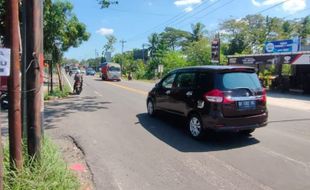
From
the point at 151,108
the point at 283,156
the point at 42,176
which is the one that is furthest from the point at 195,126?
A: the point at 42,176

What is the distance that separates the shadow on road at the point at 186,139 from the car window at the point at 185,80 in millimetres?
909

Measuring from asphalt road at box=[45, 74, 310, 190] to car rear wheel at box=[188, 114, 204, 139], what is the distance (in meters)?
0.19

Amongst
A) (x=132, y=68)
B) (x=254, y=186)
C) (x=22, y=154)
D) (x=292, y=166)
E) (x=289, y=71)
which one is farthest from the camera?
(x=132, y=68)

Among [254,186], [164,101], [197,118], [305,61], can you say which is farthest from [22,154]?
[305,61]

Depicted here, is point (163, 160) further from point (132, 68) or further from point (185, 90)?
point (132, 68)

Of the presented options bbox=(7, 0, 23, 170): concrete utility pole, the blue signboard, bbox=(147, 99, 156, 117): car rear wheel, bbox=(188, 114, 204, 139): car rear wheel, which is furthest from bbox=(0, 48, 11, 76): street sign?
the blue signboard

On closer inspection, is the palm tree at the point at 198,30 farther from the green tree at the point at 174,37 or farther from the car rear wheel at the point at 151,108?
the car rear wheel at the point at 151,108

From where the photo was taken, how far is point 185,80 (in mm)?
9570

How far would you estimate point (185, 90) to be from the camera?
9.34m

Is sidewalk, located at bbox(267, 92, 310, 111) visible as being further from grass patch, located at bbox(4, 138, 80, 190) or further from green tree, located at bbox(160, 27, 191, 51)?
green tree, located at bbox(160, 27, 191, 51)

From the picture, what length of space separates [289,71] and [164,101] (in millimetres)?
21574

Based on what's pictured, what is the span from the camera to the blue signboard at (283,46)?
136 ft

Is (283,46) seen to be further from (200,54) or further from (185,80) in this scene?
(185,80)

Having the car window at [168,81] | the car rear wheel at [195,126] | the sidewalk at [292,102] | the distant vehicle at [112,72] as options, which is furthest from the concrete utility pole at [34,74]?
the distant vehicle at [112,72]
